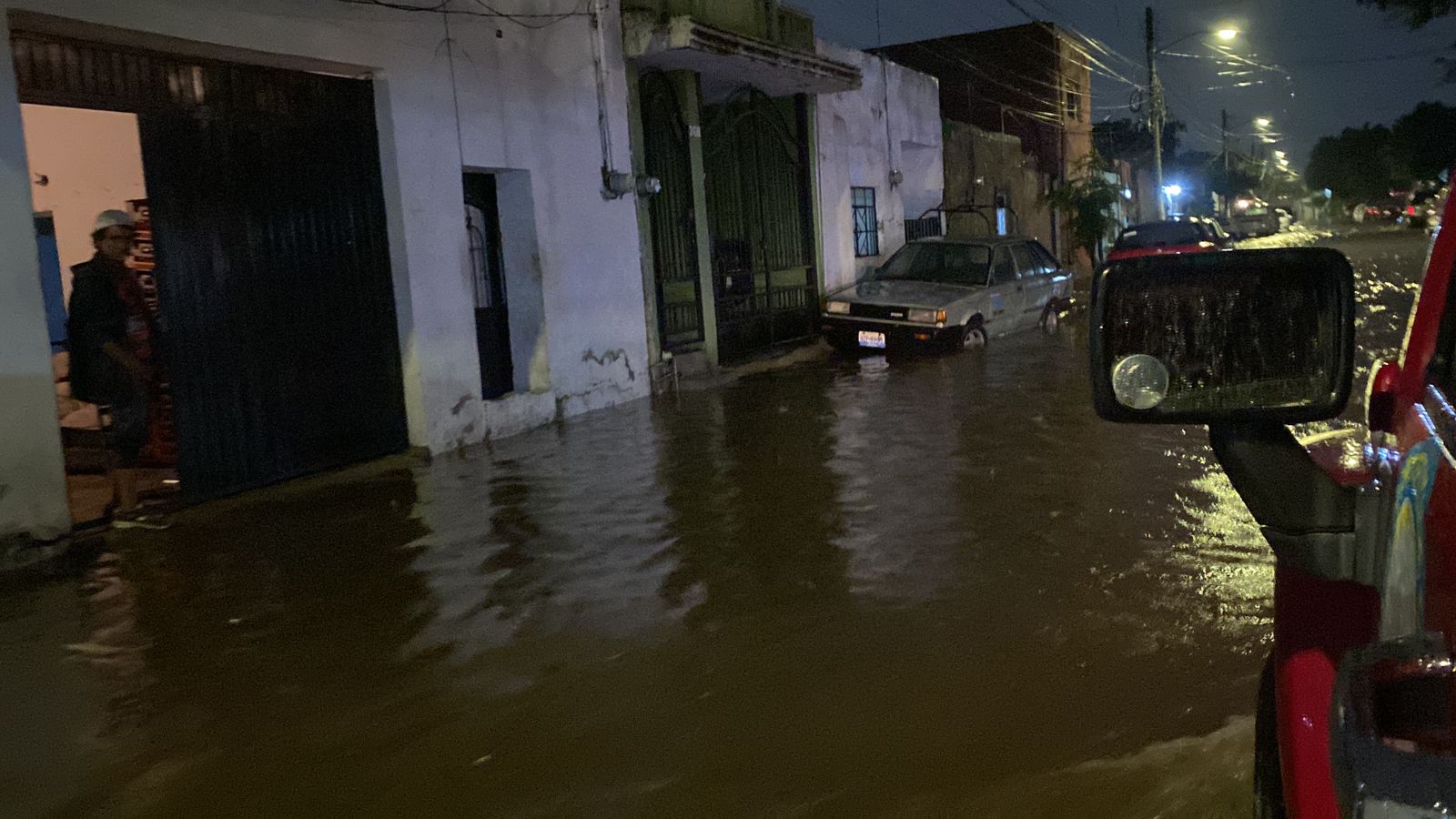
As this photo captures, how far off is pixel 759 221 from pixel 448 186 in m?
6.83

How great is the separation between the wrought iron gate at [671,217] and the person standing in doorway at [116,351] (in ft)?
21.6

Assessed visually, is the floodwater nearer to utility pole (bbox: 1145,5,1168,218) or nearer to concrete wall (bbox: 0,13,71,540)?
concrete wall (bbox: 0,13,71,540)

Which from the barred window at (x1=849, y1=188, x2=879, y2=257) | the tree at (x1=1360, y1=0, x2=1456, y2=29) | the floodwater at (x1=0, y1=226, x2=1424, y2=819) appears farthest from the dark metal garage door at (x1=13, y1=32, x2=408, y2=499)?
the tree at (x1=1360, y1=0, x2=1456, y2=29)

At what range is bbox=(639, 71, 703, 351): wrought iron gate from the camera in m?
13.4

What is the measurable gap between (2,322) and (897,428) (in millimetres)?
6271

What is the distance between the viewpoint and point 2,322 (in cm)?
630

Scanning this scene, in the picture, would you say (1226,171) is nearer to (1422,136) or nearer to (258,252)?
(1422,136)

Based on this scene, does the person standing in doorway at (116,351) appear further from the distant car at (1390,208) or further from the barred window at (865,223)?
the barred window at (865,223)

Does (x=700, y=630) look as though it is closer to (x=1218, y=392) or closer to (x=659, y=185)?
(x=1218, y=392)

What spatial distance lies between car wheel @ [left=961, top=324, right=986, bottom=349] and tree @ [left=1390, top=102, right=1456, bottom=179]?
108ft

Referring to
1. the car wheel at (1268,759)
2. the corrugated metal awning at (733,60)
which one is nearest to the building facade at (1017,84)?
the corrugated metal awning at (733,60)

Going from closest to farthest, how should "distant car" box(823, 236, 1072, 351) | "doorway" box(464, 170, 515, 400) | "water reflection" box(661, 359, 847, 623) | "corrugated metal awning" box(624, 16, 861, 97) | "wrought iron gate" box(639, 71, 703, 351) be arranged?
"water reflection" box(661, 359, 847, 623), "doorway" box(464, 170, 515, 400), "corrugated metal awning" box(624, 16, 861, 97), "wrought iron gate" box(639, 71, 703, 351), "distant car" box(823, 236, 1072, 351)

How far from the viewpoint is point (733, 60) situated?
43.4 feet

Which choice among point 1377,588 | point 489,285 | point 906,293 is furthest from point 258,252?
point 906,293
